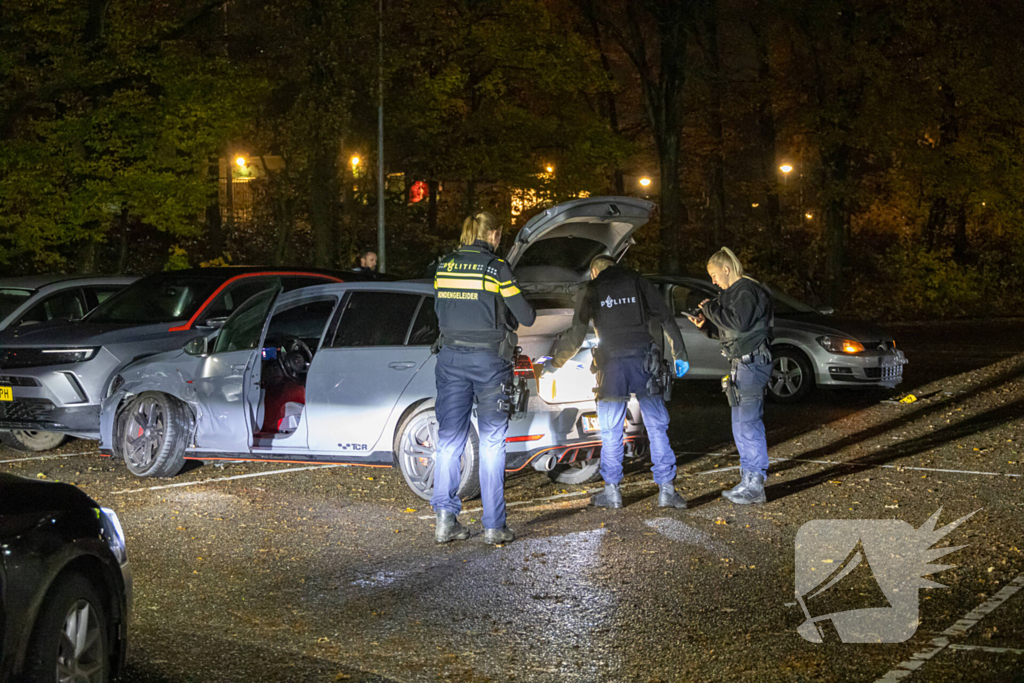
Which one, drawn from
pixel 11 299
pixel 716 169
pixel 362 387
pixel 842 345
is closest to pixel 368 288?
pixel 362 387

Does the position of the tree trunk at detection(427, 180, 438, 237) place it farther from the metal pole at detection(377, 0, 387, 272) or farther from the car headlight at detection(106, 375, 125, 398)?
the car headlight at detection(106, 375, 125, 398)

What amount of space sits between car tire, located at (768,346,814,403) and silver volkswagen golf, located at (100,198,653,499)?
5542 mm

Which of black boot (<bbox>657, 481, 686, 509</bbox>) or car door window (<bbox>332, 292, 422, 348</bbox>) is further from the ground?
car door window (<bbox>332, 292, 422, 348</bbox>)

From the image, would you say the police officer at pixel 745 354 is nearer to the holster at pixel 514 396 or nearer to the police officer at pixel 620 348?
the police officer at pixel 620 348

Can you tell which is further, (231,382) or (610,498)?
(231,382)

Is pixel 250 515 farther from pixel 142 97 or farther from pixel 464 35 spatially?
pixel 464 35

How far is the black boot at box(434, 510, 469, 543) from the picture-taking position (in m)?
7.33

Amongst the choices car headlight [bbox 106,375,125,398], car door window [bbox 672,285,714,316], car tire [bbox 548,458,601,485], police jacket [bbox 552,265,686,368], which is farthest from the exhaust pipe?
car door window [bbox 672,285,714,316]

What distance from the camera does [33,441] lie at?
11.2 m

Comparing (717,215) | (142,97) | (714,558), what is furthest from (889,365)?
(717,215)

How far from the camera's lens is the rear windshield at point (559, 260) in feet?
29.5

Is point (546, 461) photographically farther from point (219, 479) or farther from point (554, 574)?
point (219, 479)

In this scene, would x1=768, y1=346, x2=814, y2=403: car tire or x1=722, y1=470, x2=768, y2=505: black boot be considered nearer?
x1=722, y1=470, x2=768, y2=505: black boot

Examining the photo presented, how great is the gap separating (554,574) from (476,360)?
1.38m
